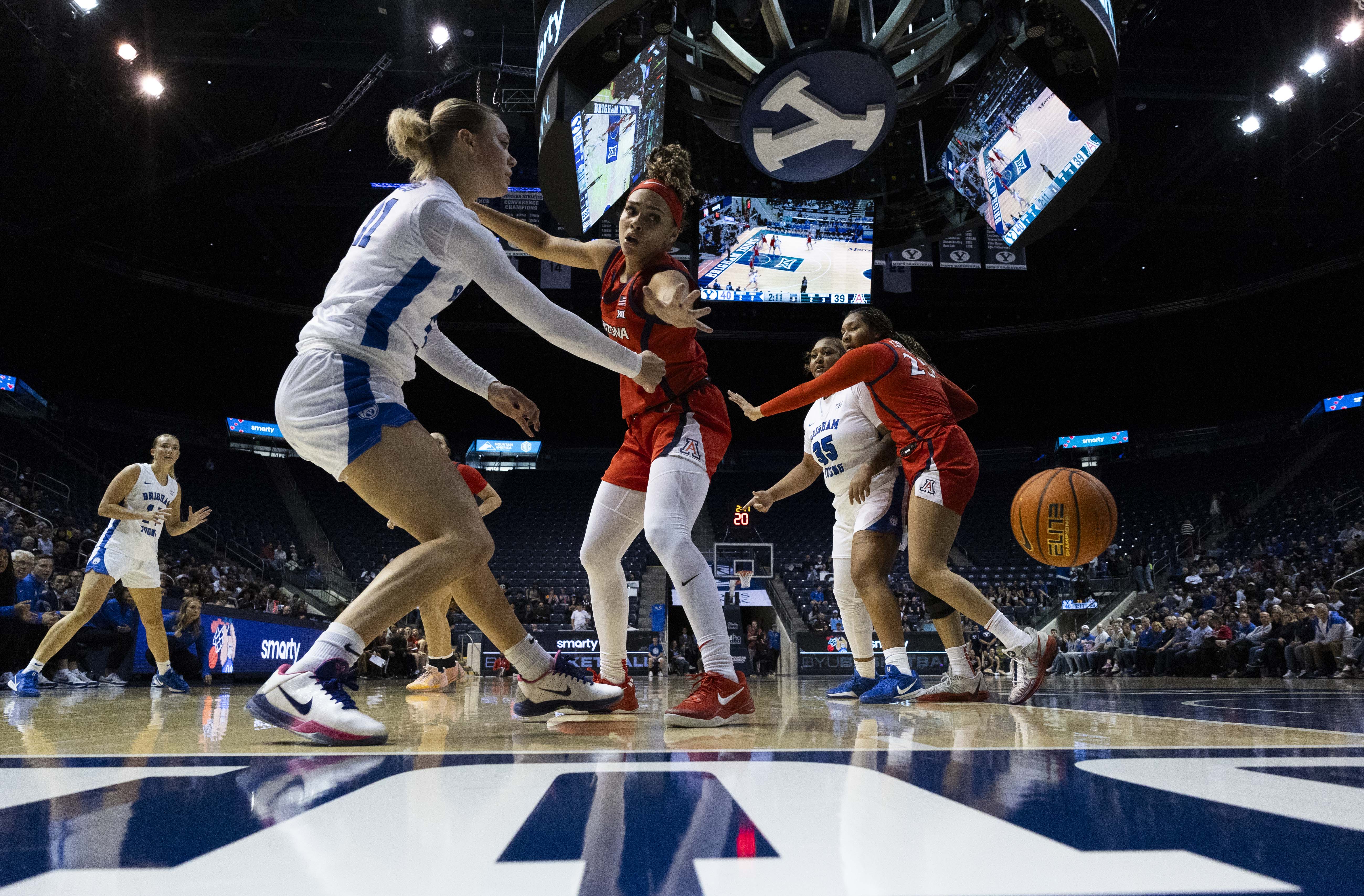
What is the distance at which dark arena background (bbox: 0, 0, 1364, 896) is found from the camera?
891 millimetres

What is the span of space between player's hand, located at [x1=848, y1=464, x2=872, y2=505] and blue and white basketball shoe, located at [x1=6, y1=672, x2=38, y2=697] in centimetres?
501

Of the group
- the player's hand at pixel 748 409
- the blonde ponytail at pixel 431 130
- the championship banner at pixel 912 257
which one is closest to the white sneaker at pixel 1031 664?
the player's hand at pixel 748 409

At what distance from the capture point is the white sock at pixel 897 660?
3756 millimetres

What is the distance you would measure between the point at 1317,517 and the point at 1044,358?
863 centimetres

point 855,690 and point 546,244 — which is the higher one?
point 546,244

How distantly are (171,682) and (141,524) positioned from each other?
1.20 metres

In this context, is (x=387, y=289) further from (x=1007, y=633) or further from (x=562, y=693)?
(x=1007, y=633)

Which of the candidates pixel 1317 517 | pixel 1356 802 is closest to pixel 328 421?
pixel 1356 802

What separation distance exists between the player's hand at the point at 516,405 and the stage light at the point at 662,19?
446 cm

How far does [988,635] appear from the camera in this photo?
47.8ft

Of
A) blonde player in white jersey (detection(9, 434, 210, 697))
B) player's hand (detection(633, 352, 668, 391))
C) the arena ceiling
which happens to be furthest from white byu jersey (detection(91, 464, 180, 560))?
the arena ceiling

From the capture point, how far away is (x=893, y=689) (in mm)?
3689

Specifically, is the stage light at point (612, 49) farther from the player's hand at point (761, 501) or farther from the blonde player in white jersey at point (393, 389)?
the blonde player in white jersey at point (393, 389)

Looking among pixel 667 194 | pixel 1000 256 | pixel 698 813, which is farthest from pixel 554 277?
pixel 698 813
